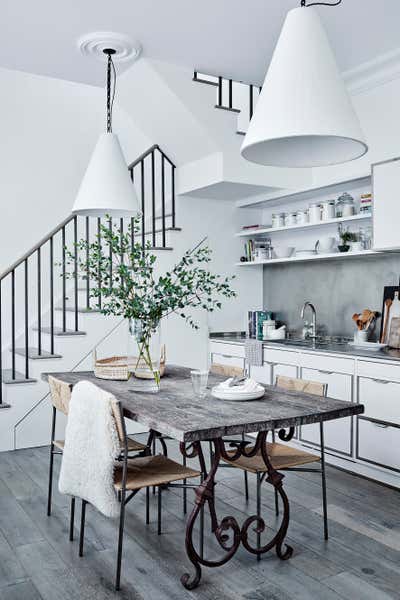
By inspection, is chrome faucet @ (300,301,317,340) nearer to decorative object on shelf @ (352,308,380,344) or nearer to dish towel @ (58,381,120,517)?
decorative object on shelf @ (352,308,380,344)

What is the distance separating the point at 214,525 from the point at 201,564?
0.61 ft

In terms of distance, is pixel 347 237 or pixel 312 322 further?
pixel 312 322

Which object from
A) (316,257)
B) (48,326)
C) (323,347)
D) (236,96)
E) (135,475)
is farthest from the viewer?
(48,326)

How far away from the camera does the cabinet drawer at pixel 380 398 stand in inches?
154

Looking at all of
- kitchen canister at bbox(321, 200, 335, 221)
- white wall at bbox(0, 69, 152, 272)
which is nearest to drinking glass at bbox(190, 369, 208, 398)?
kitchen canister at bbox(321, 200, 335, 221)

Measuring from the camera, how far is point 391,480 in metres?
3.97

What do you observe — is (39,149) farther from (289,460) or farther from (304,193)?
(289,460)

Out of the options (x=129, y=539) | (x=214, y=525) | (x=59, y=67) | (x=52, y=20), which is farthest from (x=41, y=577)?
(x=59, y=67)

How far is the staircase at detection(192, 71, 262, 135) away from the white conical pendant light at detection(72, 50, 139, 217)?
55.1 inches

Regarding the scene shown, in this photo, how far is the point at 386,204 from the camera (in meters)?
4.22

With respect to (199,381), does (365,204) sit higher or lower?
higher

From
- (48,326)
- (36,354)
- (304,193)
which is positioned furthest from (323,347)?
(48,326)

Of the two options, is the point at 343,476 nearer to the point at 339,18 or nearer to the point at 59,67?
the point at 339,18

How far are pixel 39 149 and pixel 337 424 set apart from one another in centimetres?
416
